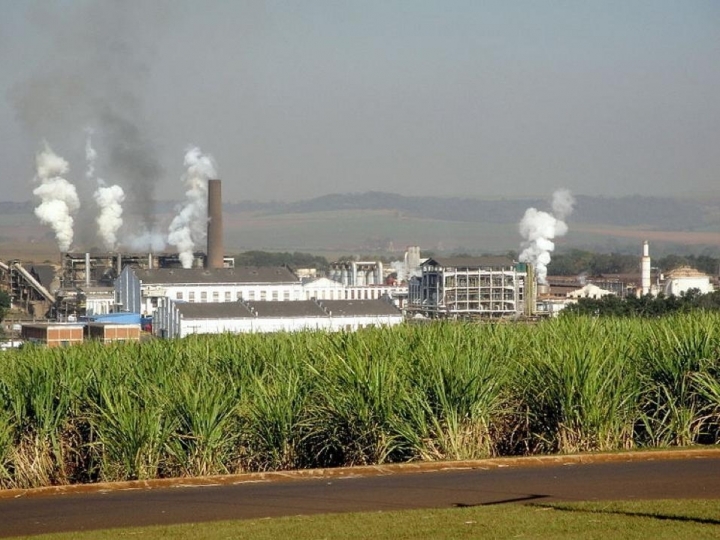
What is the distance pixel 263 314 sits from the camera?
84.4 meters

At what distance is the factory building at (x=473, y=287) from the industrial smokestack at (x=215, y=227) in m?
23.6

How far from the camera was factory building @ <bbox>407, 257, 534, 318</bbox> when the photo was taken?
10650 cm

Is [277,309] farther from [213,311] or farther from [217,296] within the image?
[217,296]

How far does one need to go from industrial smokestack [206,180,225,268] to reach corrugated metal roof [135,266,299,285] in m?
9.82

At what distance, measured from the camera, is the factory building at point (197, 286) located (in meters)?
106

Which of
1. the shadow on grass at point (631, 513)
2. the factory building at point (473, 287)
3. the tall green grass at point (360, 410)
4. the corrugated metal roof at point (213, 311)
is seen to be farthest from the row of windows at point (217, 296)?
the shadow on grass at point (631, 513)

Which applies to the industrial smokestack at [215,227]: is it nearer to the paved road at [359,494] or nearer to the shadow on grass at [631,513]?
Result: the paved road at [359,494]

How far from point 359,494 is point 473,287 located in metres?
96.0

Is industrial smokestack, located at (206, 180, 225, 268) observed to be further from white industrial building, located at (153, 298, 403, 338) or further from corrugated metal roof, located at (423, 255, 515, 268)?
white industrial building, located at (153, 298, 403, 338)

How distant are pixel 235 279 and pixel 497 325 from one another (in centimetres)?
8753

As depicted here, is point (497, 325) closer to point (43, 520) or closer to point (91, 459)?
point (91, 459)

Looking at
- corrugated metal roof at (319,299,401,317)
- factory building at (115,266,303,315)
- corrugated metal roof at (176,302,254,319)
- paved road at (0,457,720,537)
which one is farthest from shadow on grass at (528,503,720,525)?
factory building at (115,266,303,315)

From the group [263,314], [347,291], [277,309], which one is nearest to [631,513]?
[263,314]

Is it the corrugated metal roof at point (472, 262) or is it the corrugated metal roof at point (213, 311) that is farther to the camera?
the corrugated metal roof at point (472, 262)
